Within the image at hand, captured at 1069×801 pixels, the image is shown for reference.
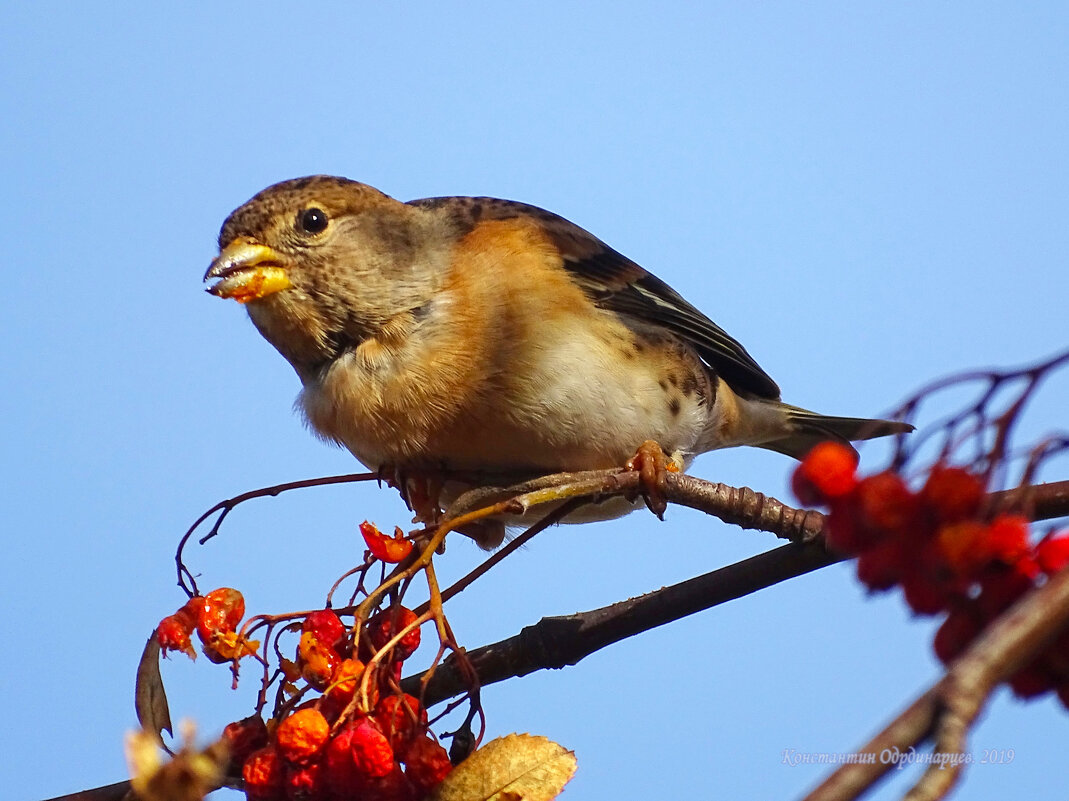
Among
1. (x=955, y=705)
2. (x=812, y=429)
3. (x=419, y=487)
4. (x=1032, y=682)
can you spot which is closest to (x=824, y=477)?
(x=1032, y=682)

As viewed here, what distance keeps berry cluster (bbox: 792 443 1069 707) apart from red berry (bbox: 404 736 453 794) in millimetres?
1181

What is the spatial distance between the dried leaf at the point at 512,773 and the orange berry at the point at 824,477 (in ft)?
3.15

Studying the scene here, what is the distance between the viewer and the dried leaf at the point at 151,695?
2828 millimetres

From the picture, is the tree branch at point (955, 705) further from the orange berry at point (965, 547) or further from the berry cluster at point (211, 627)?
the berry cluster at point (211, 627)

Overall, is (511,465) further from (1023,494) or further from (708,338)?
(1023,494)

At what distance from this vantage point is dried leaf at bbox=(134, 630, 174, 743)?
283 cm

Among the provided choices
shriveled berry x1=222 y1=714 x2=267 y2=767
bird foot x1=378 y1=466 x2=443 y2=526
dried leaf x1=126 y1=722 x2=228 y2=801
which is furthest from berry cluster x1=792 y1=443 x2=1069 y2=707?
bird foot x1=378 y1=466 x2=443 y2=526

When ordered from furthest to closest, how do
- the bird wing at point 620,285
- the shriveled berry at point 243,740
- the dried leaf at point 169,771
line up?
the bird wing at point 620,285 < the shriveled berry at point 243,740 < the dried leaf at point 169,771

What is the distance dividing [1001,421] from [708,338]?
3364mm

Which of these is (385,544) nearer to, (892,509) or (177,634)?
(177,634)

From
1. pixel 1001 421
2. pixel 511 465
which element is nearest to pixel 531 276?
pixel 511 465

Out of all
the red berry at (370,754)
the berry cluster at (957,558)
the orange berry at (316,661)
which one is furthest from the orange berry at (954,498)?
the orange berry at (316,661)

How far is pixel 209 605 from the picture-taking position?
9.36 feet

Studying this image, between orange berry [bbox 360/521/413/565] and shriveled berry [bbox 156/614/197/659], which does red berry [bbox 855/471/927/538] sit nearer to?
orange berry [bbox 360/521/413/565]
